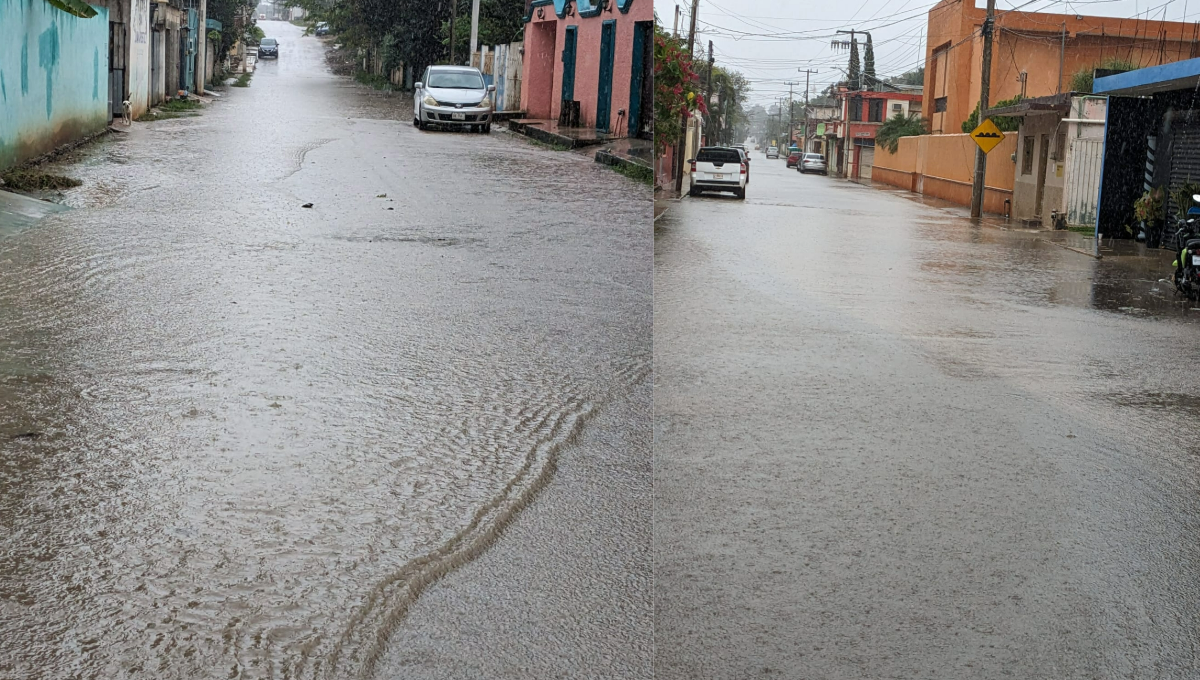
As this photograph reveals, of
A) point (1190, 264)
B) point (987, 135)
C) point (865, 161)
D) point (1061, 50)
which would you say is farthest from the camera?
point (865, 161)

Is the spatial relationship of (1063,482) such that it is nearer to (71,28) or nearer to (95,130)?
(71,28)

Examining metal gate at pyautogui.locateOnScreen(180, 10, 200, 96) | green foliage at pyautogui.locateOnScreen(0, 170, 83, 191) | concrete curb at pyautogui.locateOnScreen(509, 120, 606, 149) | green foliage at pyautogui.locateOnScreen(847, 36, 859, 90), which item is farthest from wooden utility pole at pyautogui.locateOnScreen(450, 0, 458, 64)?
green foliage at pyautogui.locateOnScreen(0, 170, 83, 191)

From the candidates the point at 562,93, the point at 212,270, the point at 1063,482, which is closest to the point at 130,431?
the point at 212,270

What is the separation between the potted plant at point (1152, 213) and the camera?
18891 millimetres

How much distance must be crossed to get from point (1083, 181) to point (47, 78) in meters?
18.2

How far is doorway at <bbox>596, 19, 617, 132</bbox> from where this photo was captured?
2020cm

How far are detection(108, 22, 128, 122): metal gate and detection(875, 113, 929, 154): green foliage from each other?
29.8 m

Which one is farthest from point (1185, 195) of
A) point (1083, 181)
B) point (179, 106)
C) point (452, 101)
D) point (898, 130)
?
point (898, 130)

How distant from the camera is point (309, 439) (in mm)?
4344

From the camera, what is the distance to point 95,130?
15875 millimetres

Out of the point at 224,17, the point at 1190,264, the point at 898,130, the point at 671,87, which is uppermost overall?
the point at 224,17

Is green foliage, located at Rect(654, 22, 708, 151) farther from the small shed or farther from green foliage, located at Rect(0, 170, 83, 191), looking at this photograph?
the small shed

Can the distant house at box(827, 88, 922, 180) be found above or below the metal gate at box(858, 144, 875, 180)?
above

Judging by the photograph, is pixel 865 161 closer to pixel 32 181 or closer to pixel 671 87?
pixel 32 181
